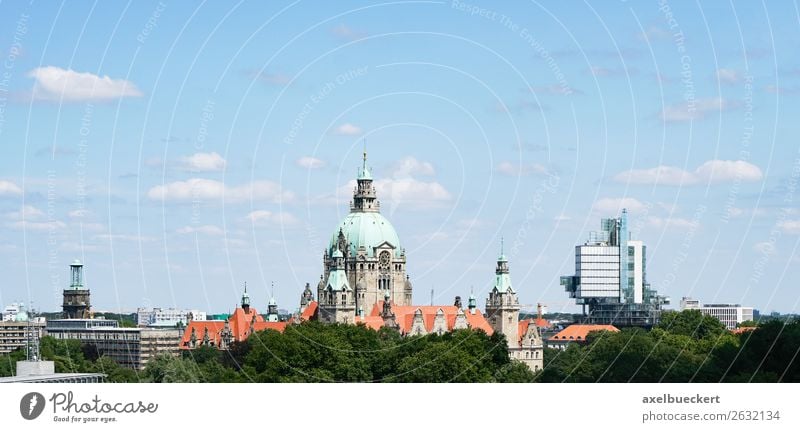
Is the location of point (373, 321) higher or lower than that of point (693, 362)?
higher

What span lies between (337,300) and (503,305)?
757 inches

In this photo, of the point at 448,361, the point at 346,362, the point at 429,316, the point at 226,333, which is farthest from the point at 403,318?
the point at 448,361

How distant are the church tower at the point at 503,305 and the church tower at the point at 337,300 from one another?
15.9m

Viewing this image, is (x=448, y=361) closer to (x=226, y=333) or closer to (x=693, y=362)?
(x=693, y=362)

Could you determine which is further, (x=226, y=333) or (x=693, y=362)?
(x=226, y=333)

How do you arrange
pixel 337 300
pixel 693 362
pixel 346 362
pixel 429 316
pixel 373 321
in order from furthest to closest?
pixel 429 316
pixel 373 321
pixel 337 300
pixel 346 362
pixel 693 362

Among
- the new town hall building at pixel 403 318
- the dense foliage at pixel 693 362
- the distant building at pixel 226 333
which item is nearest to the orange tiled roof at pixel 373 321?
the new town hall building at pixel 403 318

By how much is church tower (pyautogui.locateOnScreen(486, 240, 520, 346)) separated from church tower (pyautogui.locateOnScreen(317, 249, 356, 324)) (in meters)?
15.9

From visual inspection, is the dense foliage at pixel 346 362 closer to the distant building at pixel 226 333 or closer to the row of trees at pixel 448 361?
the row of trees at pixel 448 361

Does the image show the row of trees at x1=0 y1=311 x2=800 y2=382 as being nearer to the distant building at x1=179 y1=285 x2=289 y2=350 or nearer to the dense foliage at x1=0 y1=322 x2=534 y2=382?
the dense foliage at x1=0 y1=322 x2=534 y2=382

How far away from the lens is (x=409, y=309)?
195750mm

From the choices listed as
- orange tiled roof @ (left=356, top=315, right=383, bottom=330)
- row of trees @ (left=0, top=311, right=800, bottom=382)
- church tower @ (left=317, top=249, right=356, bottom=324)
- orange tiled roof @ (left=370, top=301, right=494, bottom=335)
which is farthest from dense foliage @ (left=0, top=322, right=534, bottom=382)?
orange tiled roof @ (left=370, top=301, right=494, bottom=335)

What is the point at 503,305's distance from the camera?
646ft
